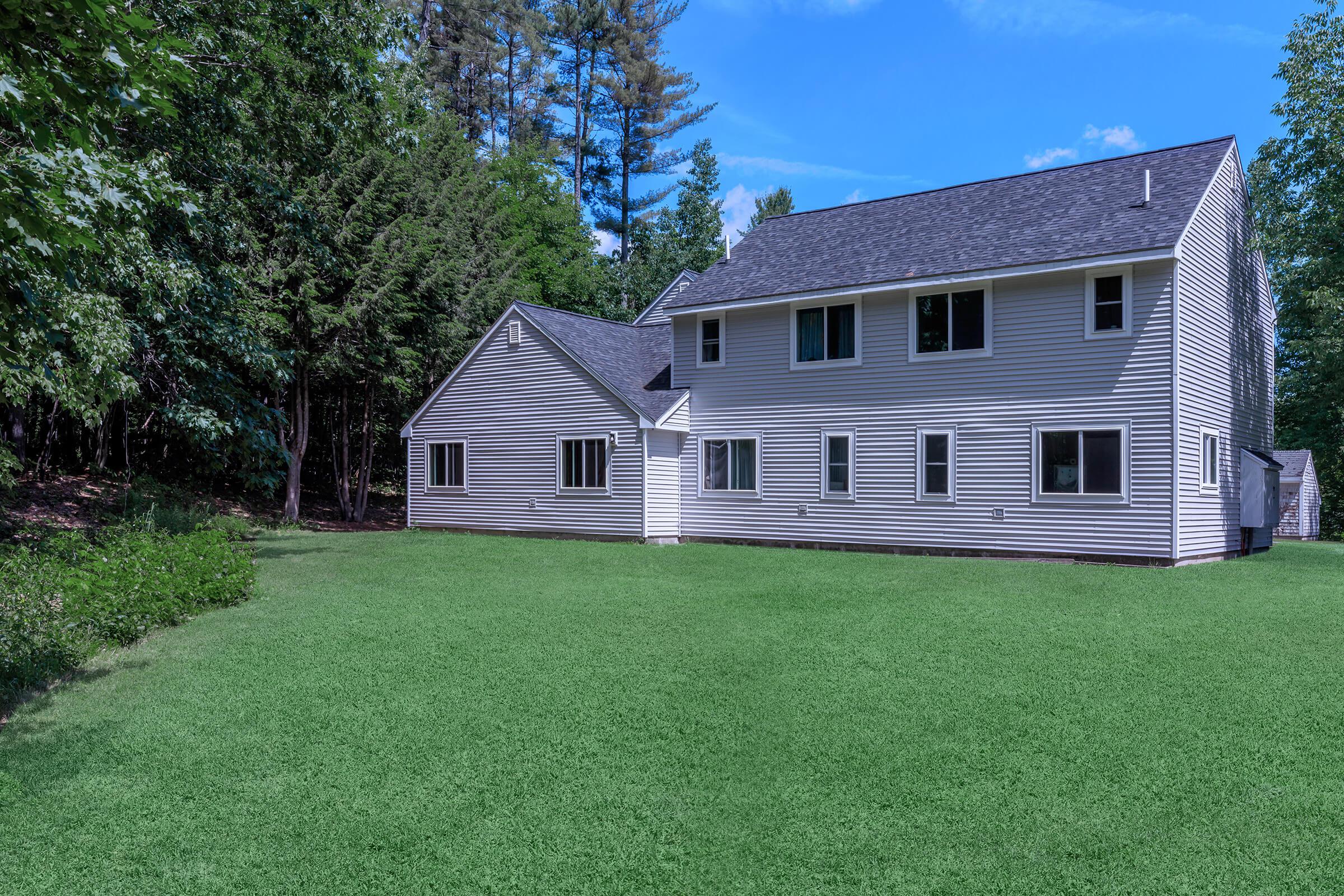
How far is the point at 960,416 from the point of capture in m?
15.7

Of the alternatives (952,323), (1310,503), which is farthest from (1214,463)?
(1310,503)

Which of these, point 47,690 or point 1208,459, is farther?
point 1208,459

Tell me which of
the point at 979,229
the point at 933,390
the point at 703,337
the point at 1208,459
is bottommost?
the point at 1208,459

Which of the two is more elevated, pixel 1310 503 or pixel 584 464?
pixel 584 464

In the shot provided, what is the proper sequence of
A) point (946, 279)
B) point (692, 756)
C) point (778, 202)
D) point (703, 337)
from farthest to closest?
point (778, 202) < point (703, 337) < point (946, 279) < point (692, 756)

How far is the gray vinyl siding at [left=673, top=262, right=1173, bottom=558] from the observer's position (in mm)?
14023

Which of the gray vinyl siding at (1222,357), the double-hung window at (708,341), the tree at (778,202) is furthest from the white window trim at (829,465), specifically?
the tree at (778,202)

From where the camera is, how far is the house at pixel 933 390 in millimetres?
14305

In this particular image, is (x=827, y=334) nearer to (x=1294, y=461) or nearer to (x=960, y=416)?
(x=960, y=416)

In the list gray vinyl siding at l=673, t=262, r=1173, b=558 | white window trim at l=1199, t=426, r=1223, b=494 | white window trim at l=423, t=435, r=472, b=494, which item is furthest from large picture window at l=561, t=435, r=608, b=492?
white window trim at l=1199, t=426, r=1223, b=494

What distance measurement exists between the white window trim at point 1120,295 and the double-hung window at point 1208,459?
252cm

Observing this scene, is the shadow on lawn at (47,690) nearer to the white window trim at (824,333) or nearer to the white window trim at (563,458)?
the white window trim at (563,458)

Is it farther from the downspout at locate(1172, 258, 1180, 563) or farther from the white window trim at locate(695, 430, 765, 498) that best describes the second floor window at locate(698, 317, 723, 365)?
the downspout at locate(1172, 258, 1180, 563)

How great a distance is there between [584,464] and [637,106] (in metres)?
26.7
